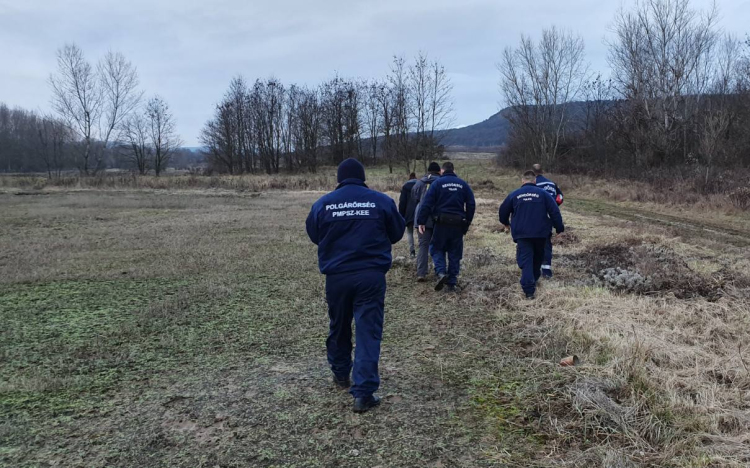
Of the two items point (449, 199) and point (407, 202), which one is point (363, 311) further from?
point (407, 202)

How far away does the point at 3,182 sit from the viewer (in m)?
34.4

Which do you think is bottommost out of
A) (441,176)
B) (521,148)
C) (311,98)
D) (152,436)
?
(152,436)

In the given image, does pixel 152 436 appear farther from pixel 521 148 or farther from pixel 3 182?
pixel 521 148

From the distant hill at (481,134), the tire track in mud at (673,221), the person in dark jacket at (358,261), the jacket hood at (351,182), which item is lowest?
the tire track in mud at (673,221)

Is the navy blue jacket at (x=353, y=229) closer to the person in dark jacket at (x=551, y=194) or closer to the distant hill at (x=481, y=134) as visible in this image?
the person in dark jacket at (x=551, y=194)

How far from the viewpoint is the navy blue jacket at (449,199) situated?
7.42 m

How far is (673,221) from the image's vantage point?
628 inches

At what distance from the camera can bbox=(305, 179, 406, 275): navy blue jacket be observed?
13.1ft

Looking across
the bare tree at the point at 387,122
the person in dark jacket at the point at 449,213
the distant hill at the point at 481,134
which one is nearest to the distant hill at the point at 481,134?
the distant hill at the point at 481,134

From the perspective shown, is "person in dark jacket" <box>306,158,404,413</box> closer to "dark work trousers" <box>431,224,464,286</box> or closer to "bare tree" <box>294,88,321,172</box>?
"dark work trousers" <box>431,224,464,286</box>

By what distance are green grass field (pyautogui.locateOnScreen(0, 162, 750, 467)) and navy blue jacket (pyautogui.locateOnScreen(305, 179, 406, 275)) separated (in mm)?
1169

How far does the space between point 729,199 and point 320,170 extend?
42160 mm

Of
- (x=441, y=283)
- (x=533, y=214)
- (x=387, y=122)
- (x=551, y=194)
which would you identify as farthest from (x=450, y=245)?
(x=387, y=122)

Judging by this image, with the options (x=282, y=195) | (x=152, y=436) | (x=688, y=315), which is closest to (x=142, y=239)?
(x=152, y=436)
